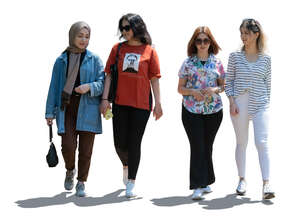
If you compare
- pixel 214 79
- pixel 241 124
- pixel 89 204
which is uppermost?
pixel 214 79

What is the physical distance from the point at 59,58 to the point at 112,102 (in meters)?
0.89

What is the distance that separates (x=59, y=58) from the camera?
7.34m

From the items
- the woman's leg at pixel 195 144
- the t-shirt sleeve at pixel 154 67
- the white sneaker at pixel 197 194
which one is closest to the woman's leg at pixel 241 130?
the woman's leg at pixel 195 144

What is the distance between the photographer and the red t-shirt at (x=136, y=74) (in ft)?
23.6

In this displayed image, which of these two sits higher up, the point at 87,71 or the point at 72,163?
the point at 87,71

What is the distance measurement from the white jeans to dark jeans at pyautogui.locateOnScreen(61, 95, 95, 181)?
74.1 inches

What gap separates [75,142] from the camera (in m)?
7.38

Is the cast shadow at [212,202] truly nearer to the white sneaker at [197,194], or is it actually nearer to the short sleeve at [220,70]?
the white sneaker at [197,194]

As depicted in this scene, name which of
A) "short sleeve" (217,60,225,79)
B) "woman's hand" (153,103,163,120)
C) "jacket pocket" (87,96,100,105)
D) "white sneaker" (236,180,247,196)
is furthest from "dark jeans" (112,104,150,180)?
"white sneaker" (236,180,247,196)

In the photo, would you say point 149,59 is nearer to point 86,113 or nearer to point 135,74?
point 135,74

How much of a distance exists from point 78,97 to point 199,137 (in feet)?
5.34

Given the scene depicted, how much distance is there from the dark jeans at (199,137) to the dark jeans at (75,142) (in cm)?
128

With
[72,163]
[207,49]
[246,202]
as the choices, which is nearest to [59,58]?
[72,163]

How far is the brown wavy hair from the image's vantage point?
7094 millimetres
